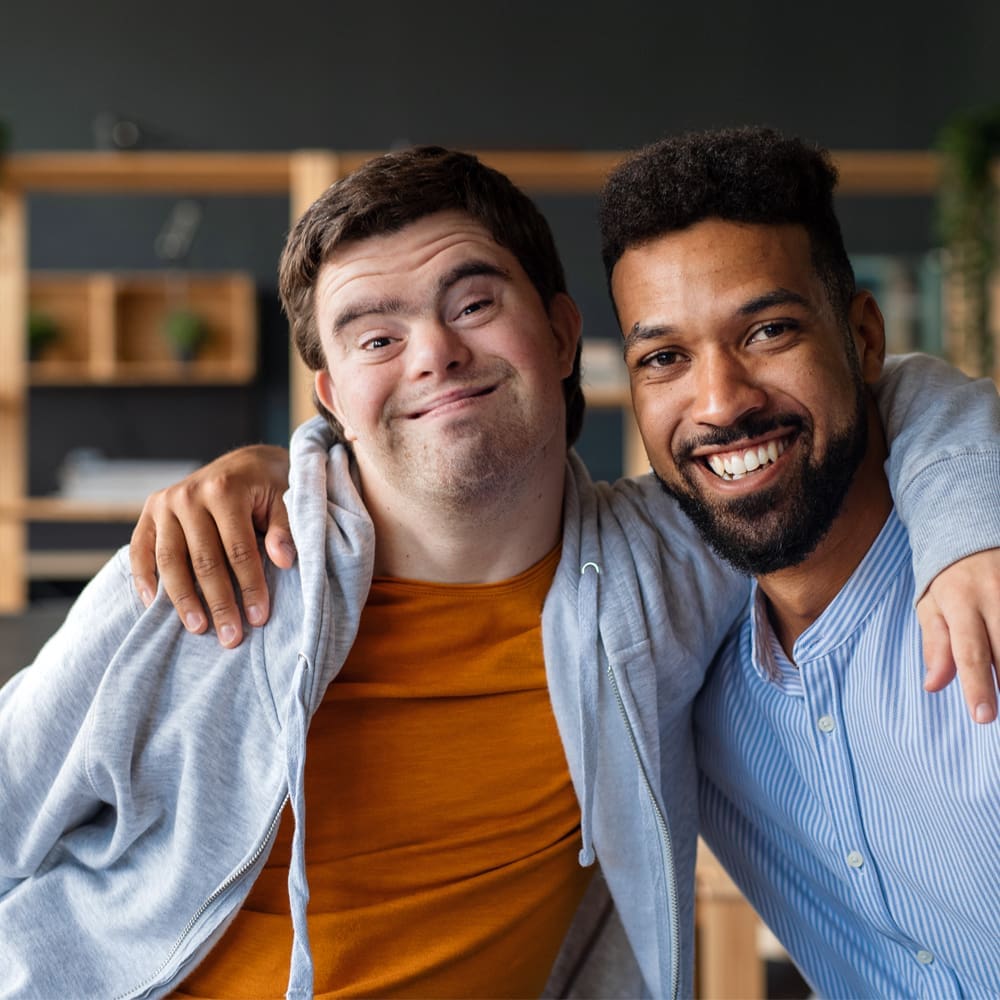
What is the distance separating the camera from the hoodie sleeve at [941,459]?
1.05 metres

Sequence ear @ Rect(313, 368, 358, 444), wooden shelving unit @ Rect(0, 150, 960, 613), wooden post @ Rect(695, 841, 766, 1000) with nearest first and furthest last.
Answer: ear @ Rect(313, 368, 358, 444)
wooden post @ Rect(695, 841, 766, 1000)
wooden shelving unit @ Rect(0, 150, 960, 613)

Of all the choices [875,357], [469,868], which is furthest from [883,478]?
[469,868]

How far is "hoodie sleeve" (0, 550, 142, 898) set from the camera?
3.89 feet

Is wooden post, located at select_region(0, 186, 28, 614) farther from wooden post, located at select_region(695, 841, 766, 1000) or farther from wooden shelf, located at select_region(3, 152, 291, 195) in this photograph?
wooden post, located at select_region(695, 841, 766, 1000)

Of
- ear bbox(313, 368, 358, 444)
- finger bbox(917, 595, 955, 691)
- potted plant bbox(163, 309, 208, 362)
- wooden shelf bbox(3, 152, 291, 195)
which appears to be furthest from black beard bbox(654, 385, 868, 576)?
potted plant bbox(163, 309, 208, 362)

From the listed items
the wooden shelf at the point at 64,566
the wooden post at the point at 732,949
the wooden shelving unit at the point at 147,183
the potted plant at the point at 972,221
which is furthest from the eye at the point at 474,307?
the wooden shelf at the point at 64,566

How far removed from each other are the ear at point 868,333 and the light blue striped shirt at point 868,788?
19cm

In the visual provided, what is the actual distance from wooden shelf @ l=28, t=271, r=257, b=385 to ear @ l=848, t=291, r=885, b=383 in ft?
15.4

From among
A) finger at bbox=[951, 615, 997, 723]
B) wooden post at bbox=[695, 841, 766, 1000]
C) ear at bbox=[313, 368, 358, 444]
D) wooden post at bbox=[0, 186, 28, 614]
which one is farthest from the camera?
wooden post at bbox=[0, 186, 28, 614]

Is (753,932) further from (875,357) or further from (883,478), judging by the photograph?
(875,357)

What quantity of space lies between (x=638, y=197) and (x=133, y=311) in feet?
16.2

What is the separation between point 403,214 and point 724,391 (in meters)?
0.41

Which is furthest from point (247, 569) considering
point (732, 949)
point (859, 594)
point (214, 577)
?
point (732, 949)

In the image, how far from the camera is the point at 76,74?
6.01 m
